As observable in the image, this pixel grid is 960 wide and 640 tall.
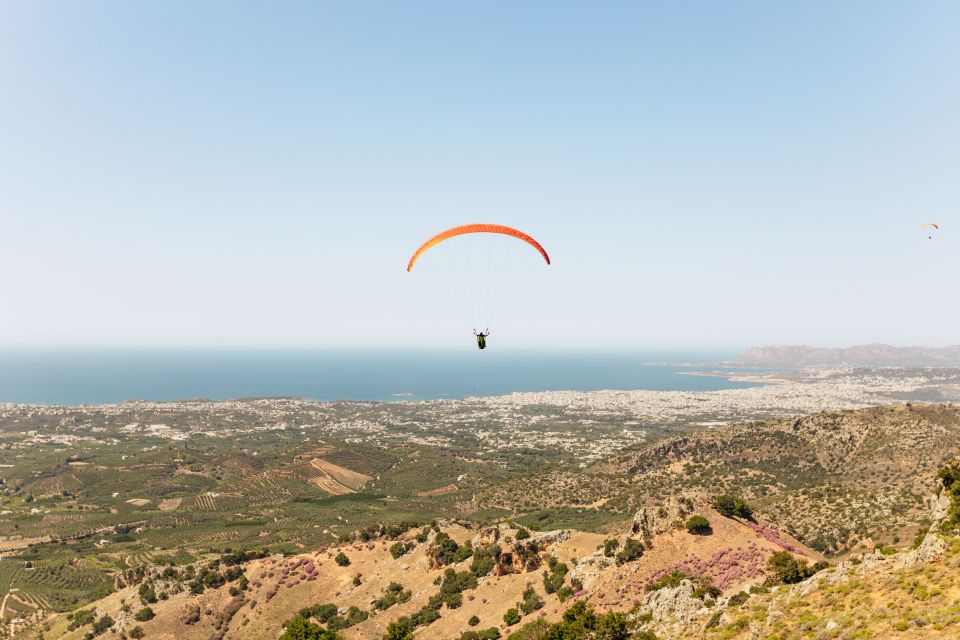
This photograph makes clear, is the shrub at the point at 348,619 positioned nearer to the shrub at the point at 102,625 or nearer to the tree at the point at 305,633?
the tree at the point at 305,633

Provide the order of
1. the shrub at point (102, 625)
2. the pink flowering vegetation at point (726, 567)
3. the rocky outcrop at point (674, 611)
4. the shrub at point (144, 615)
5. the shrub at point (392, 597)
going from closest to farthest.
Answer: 1. the rocky outcrop at point (674, 611)
2. the pink flowering vegetation at point (726, 567)
3. the shrub at point (392, 597)
4. the shrub at point (144, 615)
5. the shrub at point (102, 625)

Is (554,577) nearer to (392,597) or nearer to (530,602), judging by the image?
(530,602)

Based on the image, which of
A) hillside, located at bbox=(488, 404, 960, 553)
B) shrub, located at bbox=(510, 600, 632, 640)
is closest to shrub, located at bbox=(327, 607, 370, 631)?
shrub, located at bbox=(510, 600, 632, 640)

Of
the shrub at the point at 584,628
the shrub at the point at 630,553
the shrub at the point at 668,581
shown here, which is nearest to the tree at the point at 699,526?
the shrub at the point at 630,553

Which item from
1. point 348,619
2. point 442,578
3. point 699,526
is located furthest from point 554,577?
point 348,619

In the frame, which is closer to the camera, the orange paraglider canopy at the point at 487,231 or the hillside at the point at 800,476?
the orange paraglider canopy at the point at 487,231

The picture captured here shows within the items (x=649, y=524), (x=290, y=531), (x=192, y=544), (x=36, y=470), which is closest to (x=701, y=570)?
(x=649, y=524)
